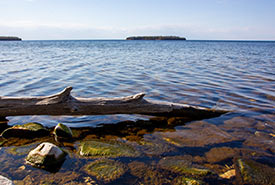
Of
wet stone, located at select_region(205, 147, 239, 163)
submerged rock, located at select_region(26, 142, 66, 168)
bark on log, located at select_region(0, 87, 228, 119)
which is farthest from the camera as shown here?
bark on log, located at select_region(0, 87, 228, 119)

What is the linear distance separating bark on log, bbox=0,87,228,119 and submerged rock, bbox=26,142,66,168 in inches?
74.0

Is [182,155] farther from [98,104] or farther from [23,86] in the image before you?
[23,86]

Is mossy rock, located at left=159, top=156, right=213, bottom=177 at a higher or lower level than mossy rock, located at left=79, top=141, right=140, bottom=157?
higher

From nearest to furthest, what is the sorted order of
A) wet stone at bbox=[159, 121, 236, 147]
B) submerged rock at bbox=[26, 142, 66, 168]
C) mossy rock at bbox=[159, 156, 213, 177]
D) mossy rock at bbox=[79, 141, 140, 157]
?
1. mossy rock at bbox=[159, 156, 213, 177]
2. submerged rock at bbox=[26, 142, 66, 168]
3. mossy rock at bbox=[79, 141, 140, 157]
4. wet stone at bbox=[159, 121, 236, 147]

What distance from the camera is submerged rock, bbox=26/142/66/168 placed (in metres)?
4.18

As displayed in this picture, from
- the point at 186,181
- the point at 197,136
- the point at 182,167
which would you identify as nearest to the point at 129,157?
the point at 182,167

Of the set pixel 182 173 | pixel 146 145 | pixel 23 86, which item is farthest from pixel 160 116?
pixel 23 86

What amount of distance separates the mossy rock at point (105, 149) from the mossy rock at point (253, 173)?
6.88ft

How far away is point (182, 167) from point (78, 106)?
3.43 metres

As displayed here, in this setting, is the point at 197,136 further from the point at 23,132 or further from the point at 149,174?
the point at 23,132

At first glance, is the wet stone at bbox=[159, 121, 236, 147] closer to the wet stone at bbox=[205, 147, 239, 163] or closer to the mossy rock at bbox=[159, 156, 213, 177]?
the wet stone at bbox=[205, 147, 239, 163]

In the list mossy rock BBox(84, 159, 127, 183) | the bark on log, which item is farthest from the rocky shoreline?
the bark on log

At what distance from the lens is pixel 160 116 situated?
7047mm

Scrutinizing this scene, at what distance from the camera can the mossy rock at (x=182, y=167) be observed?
400cm
